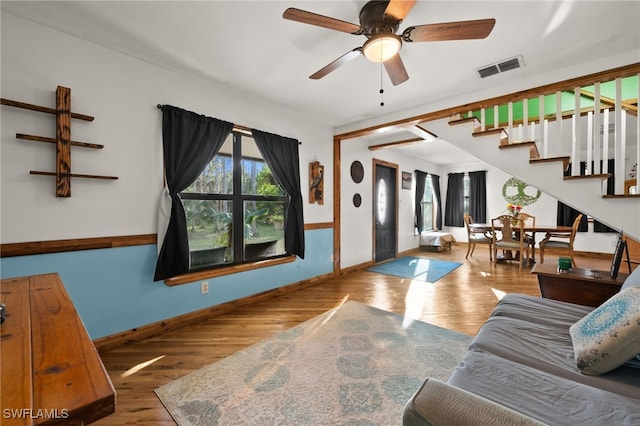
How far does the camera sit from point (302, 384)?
1.78 meters

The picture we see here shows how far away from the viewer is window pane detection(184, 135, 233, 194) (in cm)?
293

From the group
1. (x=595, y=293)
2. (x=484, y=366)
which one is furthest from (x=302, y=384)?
(x=595, y=293)

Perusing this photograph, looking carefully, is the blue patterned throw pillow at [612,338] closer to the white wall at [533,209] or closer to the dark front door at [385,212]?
the dark front door at [385,212]

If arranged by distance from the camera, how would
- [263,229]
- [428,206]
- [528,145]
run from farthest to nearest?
[428,206]
[263,229]
[528,145]

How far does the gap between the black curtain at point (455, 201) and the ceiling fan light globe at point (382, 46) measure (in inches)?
274

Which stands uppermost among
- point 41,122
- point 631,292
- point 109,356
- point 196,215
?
point 41,122

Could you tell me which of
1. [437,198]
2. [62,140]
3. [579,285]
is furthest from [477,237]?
[62,140]

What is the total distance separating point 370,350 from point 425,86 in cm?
273

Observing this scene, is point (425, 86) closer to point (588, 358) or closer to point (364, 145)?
point (364, 145)

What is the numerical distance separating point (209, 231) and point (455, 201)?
723 cm

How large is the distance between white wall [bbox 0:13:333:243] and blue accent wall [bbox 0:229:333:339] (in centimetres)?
17

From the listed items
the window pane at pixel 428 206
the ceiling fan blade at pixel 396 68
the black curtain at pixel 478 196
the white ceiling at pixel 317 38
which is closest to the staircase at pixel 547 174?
the white ceiling at pixel 317 38

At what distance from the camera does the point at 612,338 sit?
3.71ft

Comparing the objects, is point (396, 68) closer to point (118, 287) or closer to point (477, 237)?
point (118, 287)
